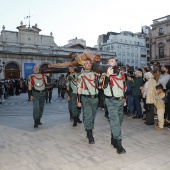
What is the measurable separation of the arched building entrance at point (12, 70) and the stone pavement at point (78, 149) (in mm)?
31093

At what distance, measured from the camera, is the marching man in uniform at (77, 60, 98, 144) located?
5312mm

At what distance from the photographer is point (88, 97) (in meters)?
5.34

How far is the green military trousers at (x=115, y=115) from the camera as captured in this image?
4605mm

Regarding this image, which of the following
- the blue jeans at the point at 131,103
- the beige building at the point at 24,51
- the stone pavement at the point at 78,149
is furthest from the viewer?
the beige building at the point at 24,51

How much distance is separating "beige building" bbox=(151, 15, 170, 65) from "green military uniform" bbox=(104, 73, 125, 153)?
37161 mm

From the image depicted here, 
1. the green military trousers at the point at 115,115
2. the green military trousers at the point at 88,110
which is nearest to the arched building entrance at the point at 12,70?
the green military trousers at the point at 88,110

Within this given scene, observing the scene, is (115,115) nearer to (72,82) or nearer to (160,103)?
(160,103)

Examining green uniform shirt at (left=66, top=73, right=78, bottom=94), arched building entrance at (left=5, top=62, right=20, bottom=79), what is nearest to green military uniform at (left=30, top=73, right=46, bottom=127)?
green uniform shirt at (left=66, top=73, right=78, bottom=94)

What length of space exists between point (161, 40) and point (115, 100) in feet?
129

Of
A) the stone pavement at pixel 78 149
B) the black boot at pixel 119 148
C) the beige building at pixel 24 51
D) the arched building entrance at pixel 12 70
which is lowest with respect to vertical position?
the stone pavement at pixel 78 149

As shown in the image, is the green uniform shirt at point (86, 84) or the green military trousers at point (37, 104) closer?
the green uniform shirt at point (86, 84)

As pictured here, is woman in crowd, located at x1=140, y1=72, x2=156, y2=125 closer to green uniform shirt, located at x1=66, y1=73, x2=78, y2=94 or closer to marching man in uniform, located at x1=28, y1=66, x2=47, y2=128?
green uniform shirt, located at x1=66, y1=73, x2=78, y2=94

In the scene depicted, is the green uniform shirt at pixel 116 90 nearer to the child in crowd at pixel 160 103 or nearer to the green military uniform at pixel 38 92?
the child in crowd at pixel 160 103

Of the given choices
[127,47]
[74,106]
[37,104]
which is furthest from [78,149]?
[127,47]
